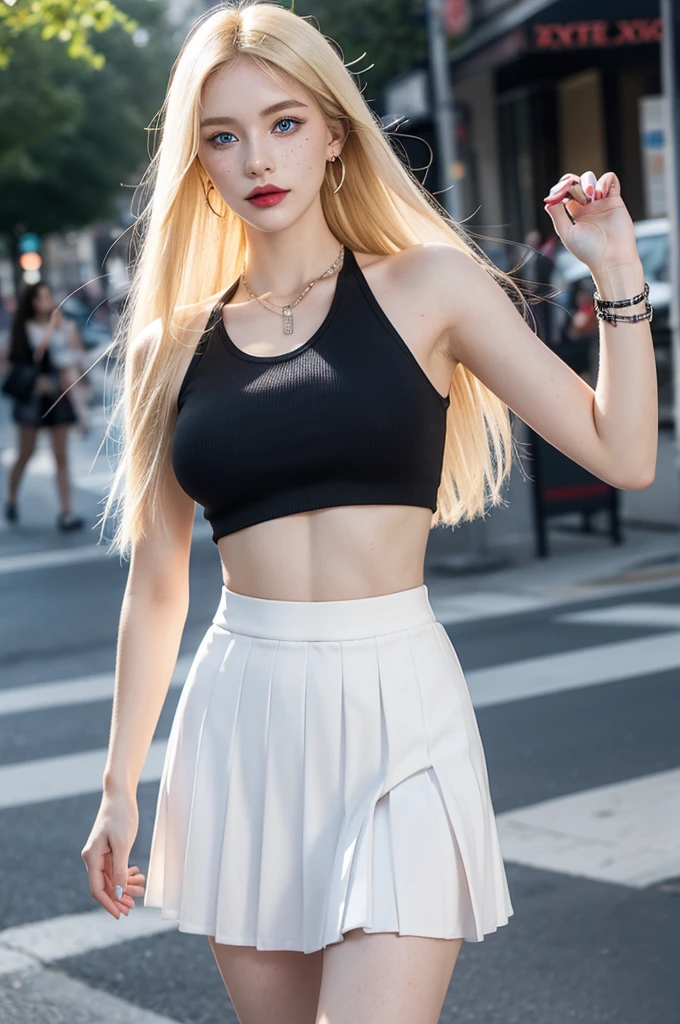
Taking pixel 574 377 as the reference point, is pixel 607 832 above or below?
below

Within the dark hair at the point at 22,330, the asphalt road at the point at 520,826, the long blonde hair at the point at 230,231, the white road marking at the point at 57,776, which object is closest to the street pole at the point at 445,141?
the asphalt road at the point at 520,826

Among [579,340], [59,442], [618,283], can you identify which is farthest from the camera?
[59,442]

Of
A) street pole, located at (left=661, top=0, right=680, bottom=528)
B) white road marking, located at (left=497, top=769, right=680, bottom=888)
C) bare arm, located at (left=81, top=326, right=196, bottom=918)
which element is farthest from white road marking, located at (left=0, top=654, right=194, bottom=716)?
bare arm, located at (left=81, top=326, right=196, bottom=918)

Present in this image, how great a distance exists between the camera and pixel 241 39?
243 cm

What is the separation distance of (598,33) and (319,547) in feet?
57.5

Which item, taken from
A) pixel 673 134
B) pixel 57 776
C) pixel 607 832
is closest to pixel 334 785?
pixel 607 832

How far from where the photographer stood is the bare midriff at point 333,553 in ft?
7.70

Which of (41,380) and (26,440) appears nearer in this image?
(41,380)

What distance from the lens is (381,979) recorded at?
218 centimetres

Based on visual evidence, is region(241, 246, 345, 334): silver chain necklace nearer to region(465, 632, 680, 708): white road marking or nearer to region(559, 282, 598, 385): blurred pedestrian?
region(465, 632, 680, 708): white road marking

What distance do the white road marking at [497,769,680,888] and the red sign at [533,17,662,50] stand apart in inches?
569

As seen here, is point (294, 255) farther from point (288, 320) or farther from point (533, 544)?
point (533, 544)

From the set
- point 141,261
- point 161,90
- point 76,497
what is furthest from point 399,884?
point 161,90

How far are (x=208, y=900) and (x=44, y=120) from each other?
34569mm
